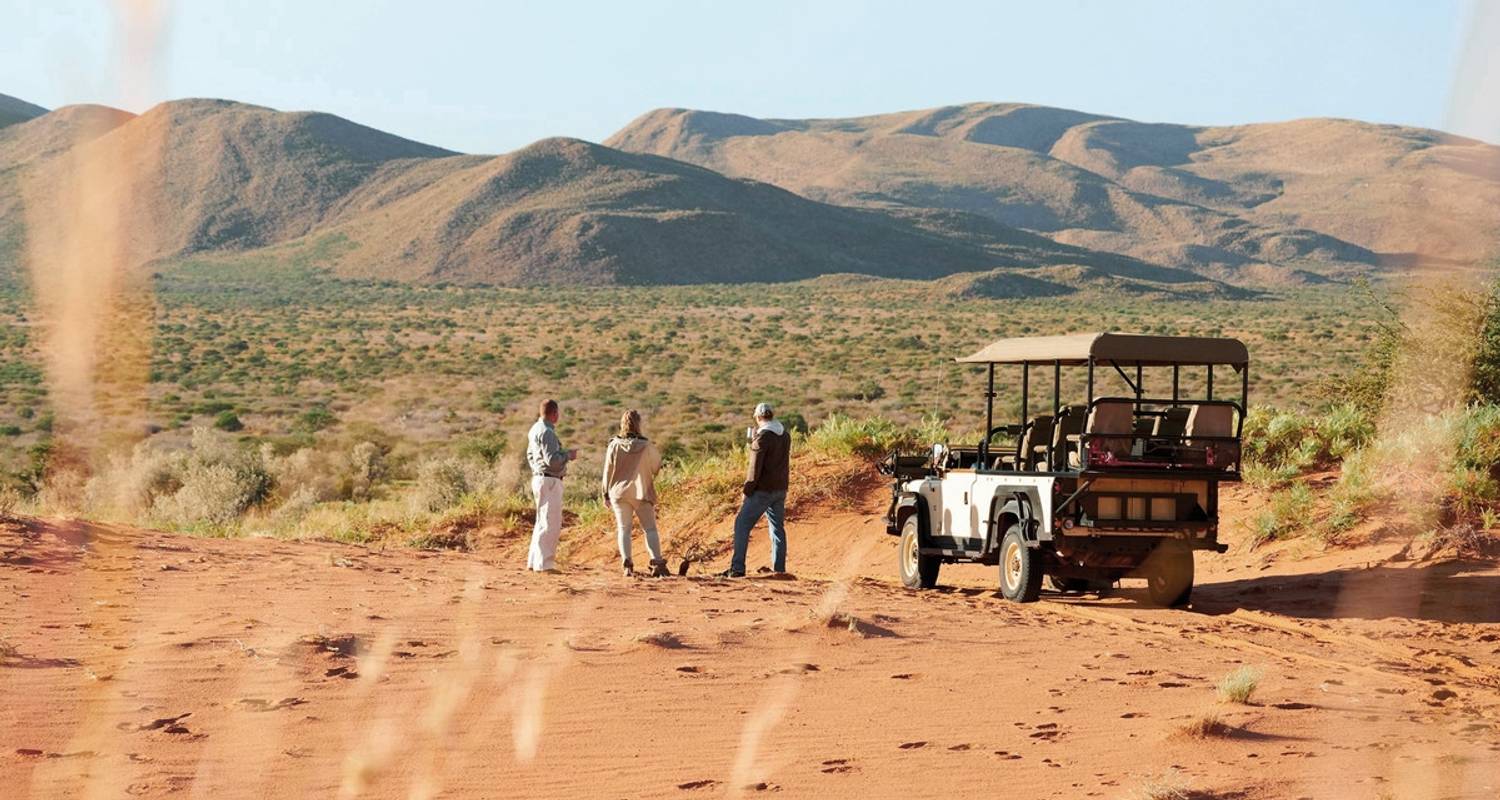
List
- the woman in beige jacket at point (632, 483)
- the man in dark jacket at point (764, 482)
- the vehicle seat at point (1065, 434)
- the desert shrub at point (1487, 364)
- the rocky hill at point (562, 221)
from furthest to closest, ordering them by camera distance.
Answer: the rocky hill at point (562, 221), the desert shrub at point (1487, 364), the man in dark jacket at point (764, 482), the woman in beige jacket at point (632, 483), the vehicle seat at point (1065, 434)

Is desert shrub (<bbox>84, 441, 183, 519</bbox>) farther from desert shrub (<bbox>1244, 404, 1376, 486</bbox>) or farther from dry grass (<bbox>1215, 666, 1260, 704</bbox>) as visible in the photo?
dry grass (<bbox>1215, 666, 1260, 704</bbox>)

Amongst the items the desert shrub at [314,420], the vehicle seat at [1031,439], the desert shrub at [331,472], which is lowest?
the desert shrub at [314,420]

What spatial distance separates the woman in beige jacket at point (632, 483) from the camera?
14.4m

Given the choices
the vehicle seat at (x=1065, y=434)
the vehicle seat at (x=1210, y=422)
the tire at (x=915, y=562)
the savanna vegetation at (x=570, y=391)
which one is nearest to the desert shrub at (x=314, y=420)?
the savanna vegetation at (x=570, y=391)

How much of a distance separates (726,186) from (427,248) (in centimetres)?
3314

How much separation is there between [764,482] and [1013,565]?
101 inches

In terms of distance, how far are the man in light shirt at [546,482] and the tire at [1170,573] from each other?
4876 mm

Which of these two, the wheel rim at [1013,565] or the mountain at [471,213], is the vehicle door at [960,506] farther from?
the mountain at [471,213]

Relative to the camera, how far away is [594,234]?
12850 cm

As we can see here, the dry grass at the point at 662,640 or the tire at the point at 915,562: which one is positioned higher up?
the dry grass at the point at 662,640

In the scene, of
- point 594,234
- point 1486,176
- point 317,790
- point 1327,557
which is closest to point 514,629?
point 317,790

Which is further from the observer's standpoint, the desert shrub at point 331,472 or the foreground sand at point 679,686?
the desert shrub at point 331,472

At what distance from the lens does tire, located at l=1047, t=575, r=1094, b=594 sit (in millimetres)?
14672

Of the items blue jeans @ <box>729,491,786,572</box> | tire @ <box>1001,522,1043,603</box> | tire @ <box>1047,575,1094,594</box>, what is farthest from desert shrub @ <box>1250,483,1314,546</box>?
blue jeans @ <box>729,491,786,572</box>
